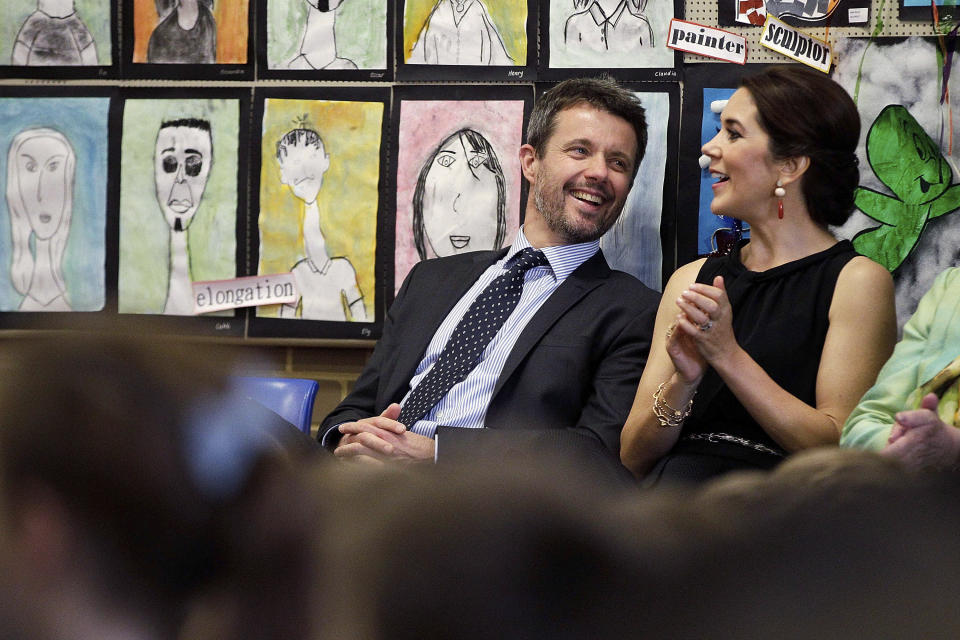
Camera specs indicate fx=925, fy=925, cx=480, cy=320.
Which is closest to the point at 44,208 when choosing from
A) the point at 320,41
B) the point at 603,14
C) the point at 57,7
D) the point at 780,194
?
the point at 57,7

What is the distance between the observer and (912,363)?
1.56 meters

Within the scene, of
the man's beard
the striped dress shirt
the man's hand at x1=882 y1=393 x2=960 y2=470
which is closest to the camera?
the man's hand at x1=882 y1=393 x2=960 y2=470

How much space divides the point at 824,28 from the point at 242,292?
1.68 meters

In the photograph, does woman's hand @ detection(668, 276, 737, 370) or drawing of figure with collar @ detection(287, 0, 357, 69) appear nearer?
woman's hand @ detection(668, 276, 737, 370)

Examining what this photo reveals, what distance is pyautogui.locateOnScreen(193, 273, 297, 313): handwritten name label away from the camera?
101 inches

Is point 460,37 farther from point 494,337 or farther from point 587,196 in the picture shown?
point 494,337

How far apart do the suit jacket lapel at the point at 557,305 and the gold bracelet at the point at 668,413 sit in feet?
1.21

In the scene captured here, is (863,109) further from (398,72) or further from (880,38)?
(398,72)

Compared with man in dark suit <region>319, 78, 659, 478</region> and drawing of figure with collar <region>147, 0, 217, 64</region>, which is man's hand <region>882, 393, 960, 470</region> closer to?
man in dark suit <region>319, 78, 659, 478</region>

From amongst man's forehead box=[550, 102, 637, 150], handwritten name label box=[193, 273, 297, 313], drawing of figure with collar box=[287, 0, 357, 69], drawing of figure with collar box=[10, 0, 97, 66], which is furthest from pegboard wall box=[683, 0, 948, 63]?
drawing of figure with collar box=[10, 0, 97, 66]

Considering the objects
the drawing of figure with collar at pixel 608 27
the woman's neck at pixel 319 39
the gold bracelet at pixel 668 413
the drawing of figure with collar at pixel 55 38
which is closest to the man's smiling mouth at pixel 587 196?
the drawing of figure with collar at pixel 608 27

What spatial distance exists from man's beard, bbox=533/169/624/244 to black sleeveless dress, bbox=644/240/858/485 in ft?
1.69

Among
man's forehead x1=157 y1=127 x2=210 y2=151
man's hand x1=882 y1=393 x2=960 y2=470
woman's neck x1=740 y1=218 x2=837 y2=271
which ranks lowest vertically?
man's hand x1=882 y1=393 x2=960 y2=470

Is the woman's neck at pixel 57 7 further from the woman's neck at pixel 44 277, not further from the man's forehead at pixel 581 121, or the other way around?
the man's forehead at pixel 581 121
